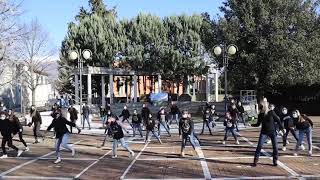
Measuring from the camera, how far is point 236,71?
4097cm

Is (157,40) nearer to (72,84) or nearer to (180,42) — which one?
(180,42)

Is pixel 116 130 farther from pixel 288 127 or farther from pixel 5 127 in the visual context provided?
pixel 288 127

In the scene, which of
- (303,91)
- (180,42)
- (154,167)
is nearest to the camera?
(154,167)

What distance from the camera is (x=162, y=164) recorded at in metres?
15.6

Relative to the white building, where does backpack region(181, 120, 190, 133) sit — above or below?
below

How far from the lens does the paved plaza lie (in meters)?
13.4


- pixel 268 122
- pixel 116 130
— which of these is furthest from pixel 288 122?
pixel 116 130

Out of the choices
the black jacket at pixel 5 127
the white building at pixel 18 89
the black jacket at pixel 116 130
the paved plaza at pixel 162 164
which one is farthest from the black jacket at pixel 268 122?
the white building at pixel 18 89

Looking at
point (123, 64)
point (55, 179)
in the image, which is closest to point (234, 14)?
point (123, 64)

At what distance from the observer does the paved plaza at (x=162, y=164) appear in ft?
43.8

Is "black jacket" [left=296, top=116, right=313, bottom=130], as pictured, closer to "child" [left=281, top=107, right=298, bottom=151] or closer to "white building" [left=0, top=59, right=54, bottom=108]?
"child" [left=281, top=107, right=298, bottom=151]

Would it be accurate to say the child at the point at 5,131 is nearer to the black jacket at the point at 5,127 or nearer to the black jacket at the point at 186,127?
the black jacket at the point at 5,127

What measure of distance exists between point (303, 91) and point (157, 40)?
1428cm

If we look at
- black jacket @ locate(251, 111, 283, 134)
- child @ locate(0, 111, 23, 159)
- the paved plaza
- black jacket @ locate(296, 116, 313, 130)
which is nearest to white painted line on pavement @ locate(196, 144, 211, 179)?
the paved plaza
